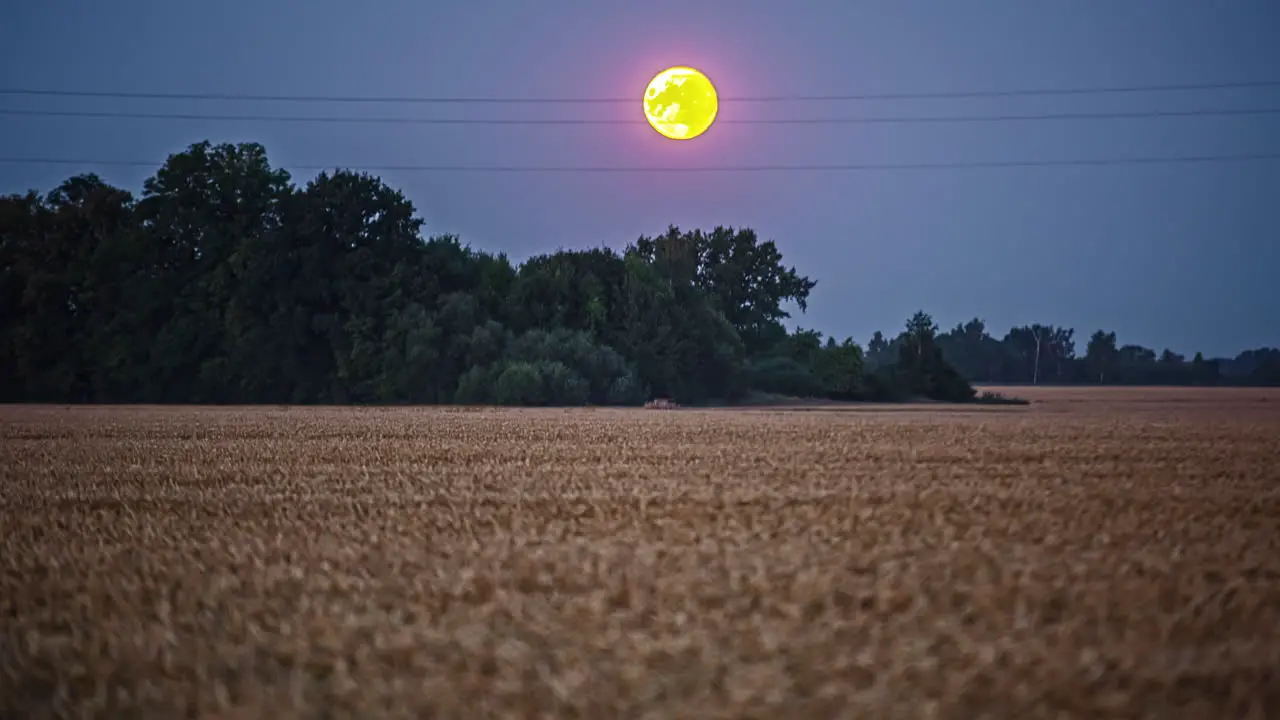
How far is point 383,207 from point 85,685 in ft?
128

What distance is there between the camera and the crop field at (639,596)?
9.33ft

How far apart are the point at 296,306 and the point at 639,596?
3713 cm

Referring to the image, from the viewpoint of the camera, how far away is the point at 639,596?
3.92 meters

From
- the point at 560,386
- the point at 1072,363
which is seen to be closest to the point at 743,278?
the point at 560,386

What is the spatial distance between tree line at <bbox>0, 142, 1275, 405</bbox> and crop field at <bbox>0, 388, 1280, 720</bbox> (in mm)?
28275

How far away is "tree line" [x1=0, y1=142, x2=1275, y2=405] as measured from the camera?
37188mm

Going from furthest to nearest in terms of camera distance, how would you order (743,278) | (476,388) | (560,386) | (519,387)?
(743,278), (476,388), (560,386), (519,387)

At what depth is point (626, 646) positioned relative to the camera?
3.22 metres

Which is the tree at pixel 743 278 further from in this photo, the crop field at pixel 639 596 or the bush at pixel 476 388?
the crop field at pixel 639 596

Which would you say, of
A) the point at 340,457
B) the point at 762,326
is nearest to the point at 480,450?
the point at 340,457

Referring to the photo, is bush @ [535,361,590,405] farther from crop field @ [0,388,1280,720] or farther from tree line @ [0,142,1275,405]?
crop field @ [0,388,1280,720]

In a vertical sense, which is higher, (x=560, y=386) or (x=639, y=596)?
(x=560, y=386)

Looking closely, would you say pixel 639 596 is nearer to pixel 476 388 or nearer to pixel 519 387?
pixel 519 387

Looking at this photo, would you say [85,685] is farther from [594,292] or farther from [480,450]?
[594,292]
